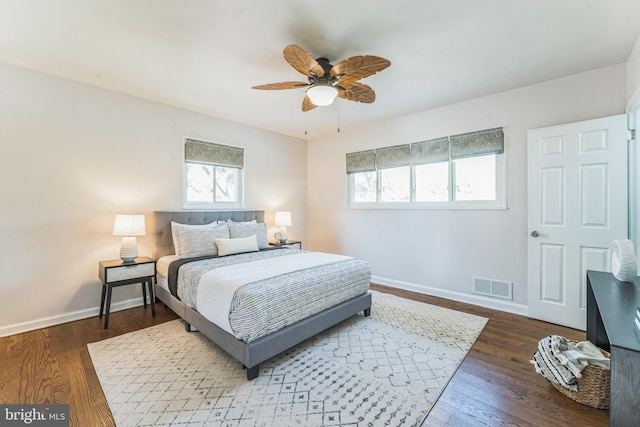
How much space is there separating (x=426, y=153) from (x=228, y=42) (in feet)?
9.41

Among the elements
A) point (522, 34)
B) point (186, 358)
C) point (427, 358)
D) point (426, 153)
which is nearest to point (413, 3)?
point (522, 34)

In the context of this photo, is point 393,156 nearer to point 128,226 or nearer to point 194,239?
point 194,239

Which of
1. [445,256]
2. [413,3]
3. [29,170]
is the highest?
[413,3]

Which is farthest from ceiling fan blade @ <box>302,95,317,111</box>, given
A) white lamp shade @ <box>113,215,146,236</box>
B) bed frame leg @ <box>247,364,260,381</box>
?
bed frame leg @ <box>247,364,260,381</box>

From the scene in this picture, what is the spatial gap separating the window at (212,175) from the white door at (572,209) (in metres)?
3.95

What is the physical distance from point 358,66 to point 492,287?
3.03 metres

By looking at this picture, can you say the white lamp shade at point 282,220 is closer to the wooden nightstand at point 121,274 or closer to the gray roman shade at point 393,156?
the gray roman shade at point 393,156

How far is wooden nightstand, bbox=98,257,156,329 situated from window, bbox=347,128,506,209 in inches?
124

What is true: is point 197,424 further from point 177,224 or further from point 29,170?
point 29,170

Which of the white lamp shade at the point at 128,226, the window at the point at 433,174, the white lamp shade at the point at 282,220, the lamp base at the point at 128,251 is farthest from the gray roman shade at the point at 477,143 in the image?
the lamp base at the point at 128,251

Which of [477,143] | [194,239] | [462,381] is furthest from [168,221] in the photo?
[477,143]

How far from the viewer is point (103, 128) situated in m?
3.27

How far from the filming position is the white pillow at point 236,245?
3523 mm

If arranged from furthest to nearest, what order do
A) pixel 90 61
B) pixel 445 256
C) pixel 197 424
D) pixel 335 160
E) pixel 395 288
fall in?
pixel 335 160 → pixel 395 288 → pixel 445 256 → pixel 90 61 → pixel 197 424
